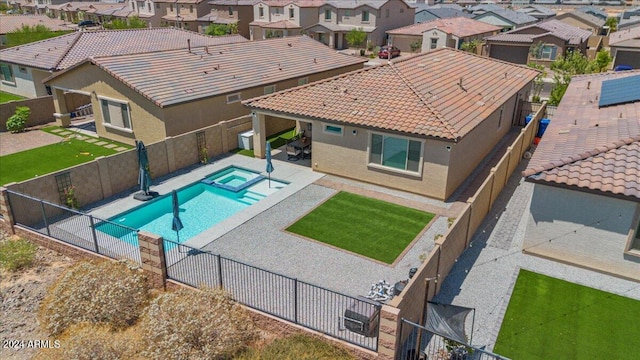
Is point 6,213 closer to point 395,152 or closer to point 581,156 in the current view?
point 395,152

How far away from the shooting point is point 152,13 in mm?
88312

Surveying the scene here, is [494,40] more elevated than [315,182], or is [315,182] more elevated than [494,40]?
[494,40]

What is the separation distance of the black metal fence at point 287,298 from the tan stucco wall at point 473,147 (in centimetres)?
925

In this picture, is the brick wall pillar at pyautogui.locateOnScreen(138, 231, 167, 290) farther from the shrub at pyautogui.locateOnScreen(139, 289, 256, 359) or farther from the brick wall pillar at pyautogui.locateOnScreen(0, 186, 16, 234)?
the brick wall pillar at pyautogui.locateOnScreen(0, 186, 16, 234)

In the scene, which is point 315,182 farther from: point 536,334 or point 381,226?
point 536,334

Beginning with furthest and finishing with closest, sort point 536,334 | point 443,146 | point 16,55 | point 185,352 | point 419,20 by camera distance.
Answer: point 419,20 < point 16,55 < point 443,146 < point 536,334 < point 185,352

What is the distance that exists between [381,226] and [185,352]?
9.05m

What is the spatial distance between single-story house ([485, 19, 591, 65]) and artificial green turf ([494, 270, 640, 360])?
145ft

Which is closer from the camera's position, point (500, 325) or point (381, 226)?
point (500, 325)

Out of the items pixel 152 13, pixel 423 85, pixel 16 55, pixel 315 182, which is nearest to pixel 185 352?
pixel 315 182

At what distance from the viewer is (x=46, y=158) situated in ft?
77.0

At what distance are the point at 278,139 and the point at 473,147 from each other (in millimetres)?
11224

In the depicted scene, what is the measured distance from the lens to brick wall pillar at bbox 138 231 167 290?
12469 millimetres

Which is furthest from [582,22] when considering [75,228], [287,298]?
[75,228]
